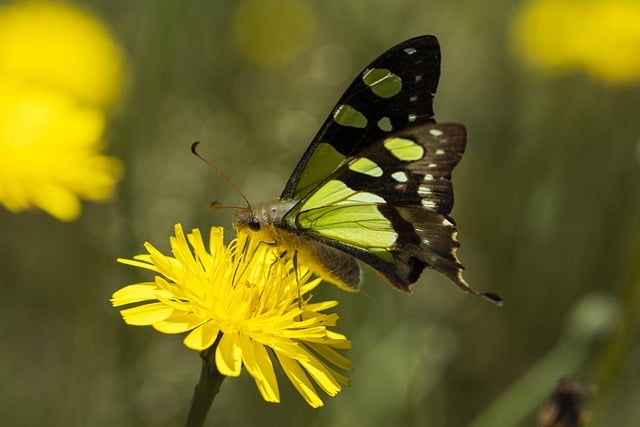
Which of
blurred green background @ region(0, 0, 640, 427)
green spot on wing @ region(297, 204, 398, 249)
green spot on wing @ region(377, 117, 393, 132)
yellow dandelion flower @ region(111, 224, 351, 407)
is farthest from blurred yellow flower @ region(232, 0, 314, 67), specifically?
yellow dandelion flower @ region(111, 224, 351, 407)

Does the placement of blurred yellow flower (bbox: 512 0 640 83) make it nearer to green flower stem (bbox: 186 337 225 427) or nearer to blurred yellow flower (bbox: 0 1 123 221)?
blurred yellow flower (bbox: 0 1 123 221)

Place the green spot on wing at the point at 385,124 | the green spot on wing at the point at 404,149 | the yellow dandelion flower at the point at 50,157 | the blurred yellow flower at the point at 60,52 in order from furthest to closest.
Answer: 1. the blurred yellow flower at the point at 60,52
2. the yellow dandelion flower at the point at 50,157
3. the green spot on wing at the point at 385,124
4. the green spot on wing at the point at 404,149

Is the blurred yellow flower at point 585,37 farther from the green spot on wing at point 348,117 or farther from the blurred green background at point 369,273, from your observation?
the green spot on wing at point 348,117

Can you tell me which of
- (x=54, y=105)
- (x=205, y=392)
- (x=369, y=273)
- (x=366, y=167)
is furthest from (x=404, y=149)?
(x=369, y=273)

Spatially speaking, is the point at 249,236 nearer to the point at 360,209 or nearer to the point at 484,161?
the point at 360,209

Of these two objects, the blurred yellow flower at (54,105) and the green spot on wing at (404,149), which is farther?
the blurred yellow flower at (54,105)

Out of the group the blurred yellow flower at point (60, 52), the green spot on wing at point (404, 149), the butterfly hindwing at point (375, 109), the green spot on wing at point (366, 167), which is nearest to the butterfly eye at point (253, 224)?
the butterfly hindwing at point (375, 109)
